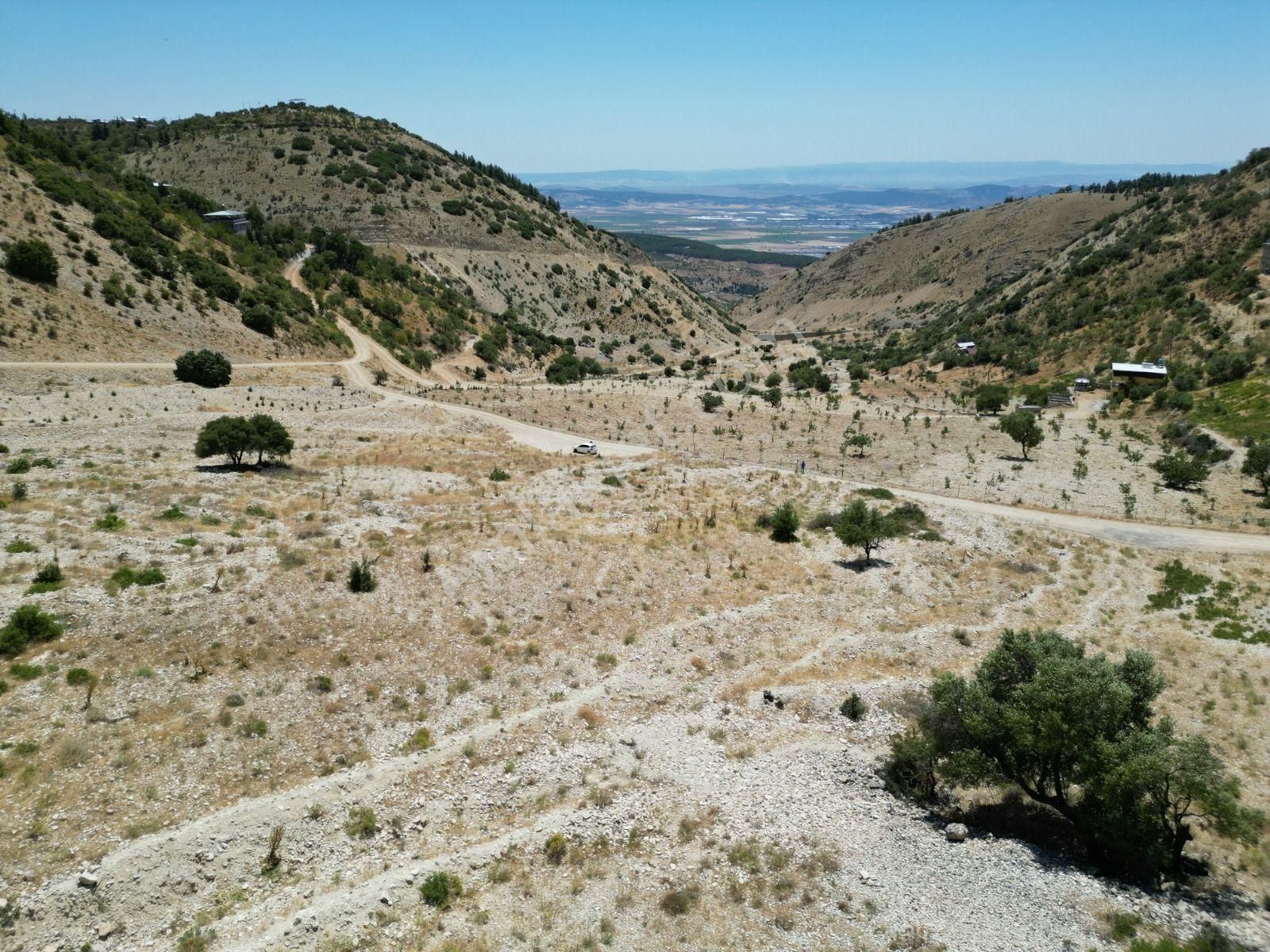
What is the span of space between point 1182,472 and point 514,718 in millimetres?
46603

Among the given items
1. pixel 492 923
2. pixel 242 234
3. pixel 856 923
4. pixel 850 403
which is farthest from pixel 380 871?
pixel 242 234

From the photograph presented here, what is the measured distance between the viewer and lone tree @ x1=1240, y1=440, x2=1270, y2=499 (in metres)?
44.6

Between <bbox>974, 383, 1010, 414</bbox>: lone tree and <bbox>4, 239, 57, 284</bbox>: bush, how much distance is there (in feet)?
257

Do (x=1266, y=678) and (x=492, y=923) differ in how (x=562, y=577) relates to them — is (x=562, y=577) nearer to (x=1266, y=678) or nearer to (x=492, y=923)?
(x=492, y=923)

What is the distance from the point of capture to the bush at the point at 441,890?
50.9ft

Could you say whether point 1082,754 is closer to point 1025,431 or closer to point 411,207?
point 1025,431

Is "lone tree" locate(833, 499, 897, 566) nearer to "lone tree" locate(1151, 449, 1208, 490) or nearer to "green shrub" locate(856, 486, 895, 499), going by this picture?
"green shrub" locate(856, 486, 895, 499)

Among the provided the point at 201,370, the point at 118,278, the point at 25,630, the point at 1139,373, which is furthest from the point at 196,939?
the point at 1139,373

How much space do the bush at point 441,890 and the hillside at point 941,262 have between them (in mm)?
146825

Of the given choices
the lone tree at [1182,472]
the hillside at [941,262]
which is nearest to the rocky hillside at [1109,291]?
the hillside at [941,262]

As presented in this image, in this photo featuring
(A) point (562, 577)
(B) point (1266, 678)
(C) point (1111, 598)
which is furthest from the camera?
(C) point (1111, 598)

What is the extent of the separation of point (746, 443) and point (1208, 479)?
1208 inches

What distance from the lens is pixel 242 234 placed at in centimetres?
9031

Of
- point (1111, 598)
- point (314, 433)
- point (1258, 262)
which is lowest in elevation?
point (1111, 598)
